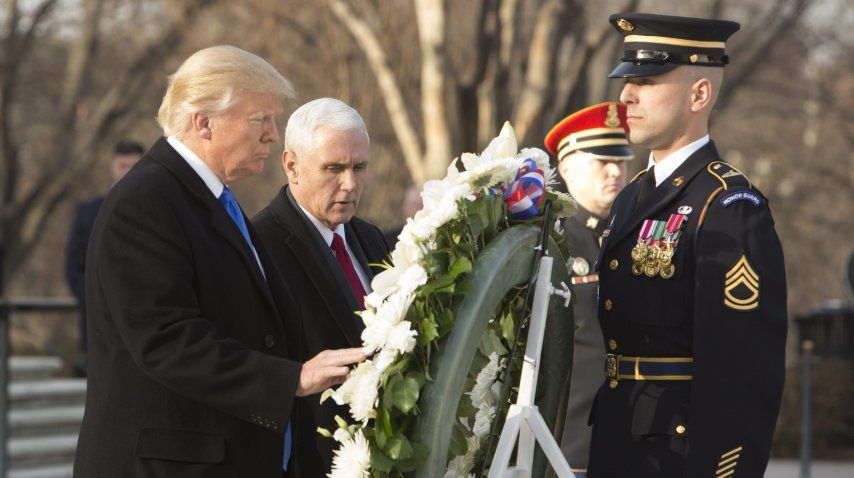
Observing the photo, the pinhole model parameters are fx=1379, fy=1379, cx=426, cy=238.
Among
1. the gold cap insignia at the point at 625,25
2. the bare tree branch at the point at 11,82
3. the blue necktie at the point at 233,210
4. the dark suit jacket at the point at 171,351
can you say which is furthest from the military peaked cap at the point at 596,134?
the bare tree branch at the point at 11,82

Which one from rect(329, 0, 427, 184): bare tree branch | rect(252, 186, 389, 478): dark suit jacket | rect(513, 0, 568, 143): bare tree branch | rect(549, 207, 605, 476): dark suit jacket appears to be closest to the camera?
rect(252, 186, 389, 478): dark suit jacket

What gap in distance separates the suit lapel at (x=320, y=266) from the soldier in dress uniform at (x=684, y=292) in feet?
2.80

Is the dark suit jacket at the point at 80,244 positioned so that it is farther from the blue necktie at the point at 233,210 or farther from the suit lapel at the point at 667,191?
the suit lapel at the point at 667,191

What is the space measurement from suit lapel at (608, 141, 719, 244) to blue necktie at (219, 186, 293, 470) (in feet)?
3.51

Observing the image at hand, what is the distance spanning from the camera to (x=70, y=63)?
21.4m

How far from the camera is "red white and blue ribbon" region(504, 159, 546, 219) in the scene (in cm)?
371

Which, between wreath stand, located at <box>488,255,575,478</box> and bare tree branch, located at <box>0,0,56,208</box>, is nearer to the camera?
wreath stand, located at <box>488,255,575,478</box>

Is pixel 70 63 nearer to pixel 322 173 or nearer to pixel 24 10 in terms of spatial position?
pixel 24 10

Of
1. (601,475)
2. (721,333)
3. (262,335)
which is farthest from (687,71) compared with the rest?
(262,335)

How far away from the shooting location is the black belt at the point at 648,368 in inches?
147

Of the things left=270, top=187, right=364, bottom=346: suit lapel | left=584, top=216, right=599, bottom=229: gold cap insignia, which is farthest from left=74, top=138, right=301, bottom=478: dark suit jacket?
left=584, top=216, right=599, bottom=229: gold cap insignia

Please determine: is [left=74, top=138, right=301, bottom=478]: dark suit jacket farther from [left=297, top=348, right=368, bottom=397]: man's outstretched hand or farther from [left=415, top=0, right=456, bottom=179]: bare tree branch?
[left=415, top=0, right=456, bottom=179]: bare tree branch

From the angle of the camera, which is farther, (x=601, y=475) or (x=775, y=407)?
(x=601, y=475)

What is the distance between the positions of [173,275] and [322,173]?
1.03 meters
